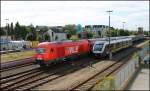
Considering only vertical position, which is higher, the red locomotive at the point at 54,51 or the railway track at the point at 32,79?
the red locomotive at the point at 54,51

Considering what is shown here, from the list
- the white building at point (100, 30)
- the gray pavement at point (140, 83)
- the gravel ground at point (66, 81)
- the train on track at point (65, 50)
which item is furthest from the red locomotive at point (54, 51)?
the white building at point (100, 30)

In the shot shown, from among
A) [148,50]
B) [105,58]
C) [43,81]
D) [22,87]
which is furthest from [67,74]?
[148,50]

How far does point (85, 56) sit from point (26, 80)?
2324 centimetres

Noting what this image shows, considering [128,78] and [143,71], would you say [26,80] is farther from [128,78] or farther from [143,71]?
[143,71]

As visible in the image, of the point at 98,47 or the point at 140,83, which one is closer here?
the point at 140,83

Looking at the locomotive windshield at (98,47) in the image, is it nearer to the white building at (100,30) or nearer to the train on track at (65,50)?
the train on track at (65,50)

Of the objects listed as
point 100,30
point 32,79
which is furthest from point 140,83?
point 100,30

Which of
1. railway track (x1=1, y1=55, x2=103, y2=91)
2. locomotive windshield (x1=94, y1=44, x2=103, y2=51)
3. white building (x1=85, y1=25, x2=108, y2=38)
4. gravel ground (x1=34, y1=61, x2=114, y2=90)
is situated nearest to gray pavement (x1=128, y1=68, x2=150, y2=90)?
gravel ground (x1=34, y1=61, x2=114, y2=90)

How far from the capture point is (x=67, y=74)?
30656 mm

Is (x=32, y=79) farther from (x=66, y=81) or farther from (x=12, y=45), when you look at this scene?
(x=12, y=45)

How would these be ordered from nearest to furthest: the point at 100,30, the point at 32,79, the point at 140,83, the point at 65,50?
the point at 140,83, the point at 32,79, the point at 65,50, the point at 100,30

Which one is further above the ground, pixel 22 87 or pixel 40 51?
pixel 40 51

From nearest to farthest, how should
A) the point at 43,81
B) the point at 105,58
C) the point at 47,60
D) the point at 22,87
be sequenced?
the point at 22,87
the point at 43,81
the point at 47,60
the point at 105,58

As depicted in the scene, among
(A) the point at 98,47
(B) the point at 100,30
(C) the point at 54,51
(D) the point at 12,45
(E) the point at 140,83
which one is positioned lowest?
(E) the point at 140,83
